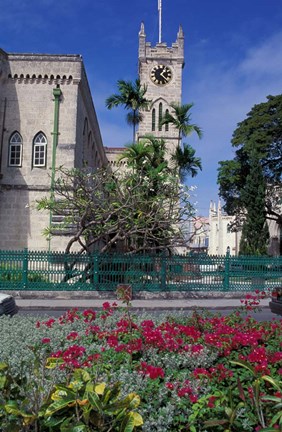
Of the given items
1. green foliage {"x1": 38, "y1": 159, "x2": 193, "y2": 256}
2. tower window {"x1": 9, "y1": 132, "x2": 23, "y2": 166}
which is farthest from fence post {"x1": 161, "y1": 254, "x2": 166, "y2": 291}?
tower window {"x1": 9, "y1": 132, "x2": 23, "y2": 166}

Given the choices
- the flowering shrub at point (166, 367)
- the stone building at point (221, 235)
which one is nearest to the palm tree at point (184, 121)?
the flowering shrub at point (166, 367)

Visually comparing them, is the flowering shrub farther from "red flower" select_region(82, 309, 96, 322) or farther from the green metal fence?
the green metal fence

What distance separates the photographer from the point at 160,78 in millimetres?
50906

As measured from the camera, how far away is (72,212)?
58.2 ft

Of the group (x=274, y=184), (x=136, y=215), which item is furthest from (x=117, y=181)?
(x=274, y=184)

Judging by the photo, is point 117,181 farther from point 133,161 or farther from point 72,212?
point 133,161

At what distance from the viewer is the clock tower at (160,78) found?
165ft

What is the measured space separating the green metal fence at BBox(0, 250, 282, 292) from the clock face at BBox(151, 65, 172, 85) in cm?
3664

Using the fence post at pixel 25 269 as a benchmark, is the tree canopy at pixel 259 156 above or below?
above

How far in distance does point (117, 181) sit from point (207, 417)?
600 inches

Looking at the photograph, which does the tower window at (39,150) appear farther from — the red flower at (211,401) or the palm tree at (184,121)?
the red flower at (211,401)

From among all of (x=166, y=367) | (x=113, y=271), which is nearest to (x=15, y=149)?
(x=113, y=271)

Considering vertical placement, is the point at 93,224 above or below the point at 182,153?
below

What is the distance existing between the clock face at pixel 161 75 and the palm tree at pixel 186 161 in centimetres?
2820
